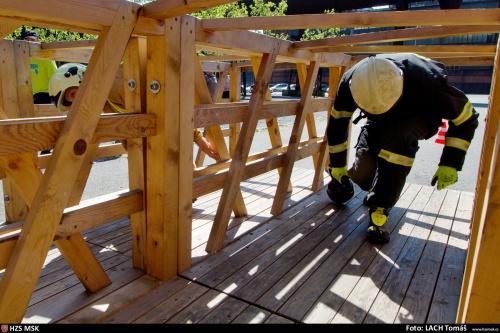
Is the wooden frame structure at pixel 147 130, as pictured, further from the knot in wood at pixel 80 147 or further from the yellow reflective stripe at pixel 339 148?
the yellow reflective stripe at pixel 339 148

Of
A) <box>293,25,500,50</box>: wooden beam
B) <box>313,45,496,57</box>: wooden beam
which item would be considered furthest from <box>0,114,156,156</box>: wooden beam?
<box>313,45,496,57</box>: wooden beam

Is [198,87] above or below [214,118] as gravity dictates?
above

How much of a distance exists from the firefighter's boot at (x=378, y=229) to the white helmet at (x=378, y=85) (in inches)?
33.6

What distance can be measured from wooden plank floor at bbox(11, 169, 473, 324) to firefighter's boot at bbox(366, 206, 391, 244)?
7 cm

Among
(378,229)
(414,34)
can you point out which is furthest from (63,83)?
(378,229)

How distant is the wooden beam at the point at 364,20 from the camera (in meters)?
1.98

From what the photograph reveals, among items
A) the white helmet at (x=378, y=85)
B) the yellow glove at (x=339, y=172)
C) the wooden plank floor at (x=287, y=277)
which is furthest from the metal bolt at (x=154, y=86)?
the yellow glove at (x=339, y=172)

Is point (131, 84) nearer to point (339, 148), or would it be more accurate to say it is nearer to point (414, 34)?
point (414, 34)

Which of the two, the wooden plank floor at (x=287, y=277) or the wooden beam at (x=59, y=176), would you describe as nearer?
the wooden beam at (x=59, y=176)

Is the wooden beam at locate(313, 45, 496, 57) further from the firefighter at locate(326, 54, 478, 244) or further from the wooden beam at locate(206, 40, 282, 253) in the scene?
the wooden beam at locate(206, 40, 282, 253)

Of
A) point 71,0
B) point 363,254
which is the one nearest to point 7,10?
point 71,0

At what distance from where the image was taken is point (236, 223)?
11.5 feet

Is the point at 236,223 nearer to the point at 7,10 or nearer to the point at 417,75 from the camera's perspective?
the point at 417,75

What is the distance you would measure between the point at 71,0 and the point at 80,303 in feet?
5.33
